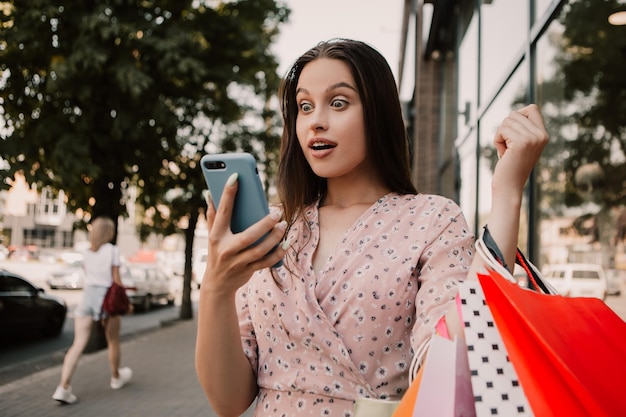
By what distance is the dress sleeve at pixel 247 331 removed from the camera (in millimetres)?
1618

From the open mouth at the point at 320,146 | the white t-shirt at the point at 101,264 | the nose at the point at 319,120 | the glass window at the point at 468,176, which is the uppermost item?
the glass window at the point at 468,176

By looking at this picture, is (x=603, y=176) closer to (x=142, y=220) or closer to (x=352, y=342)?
(x=352, y=342)

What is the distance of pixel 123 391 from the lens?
786 centimetres

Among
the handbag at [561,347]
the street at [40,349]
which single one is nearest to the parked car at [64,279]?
the street at [40,349]

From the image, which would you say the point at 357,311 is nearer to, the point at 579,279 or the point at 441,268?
the point at 441,268

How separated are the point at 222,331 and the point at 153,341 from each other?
12.1 m

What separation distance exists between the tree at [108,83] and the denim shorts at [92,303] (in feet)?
4.89

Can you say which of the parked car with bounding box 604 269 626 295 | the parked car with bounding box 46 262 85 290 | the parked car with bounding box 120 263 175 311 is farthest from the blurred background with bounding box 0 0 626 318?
the parked car with bounding box 46 262 85 290

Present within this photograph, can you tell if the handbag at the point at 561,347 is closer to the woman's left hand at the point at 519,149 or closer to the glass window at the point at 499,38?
the woman's left hand at the point at 519,149

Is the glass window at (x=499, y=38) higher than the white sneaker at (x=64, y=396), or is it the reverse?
the glass window at (x=499, y=38)

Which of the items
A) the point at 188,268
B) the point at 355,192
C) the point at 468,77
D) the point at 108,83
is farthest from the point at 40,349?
the point at 355,192

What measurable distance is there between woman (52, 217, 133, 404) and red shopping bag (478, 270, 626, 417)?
6861mm

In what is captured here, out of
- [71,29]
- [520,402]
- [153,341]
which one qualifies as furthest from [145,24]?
[520,402]

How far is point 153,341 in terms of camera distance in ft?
41.9
